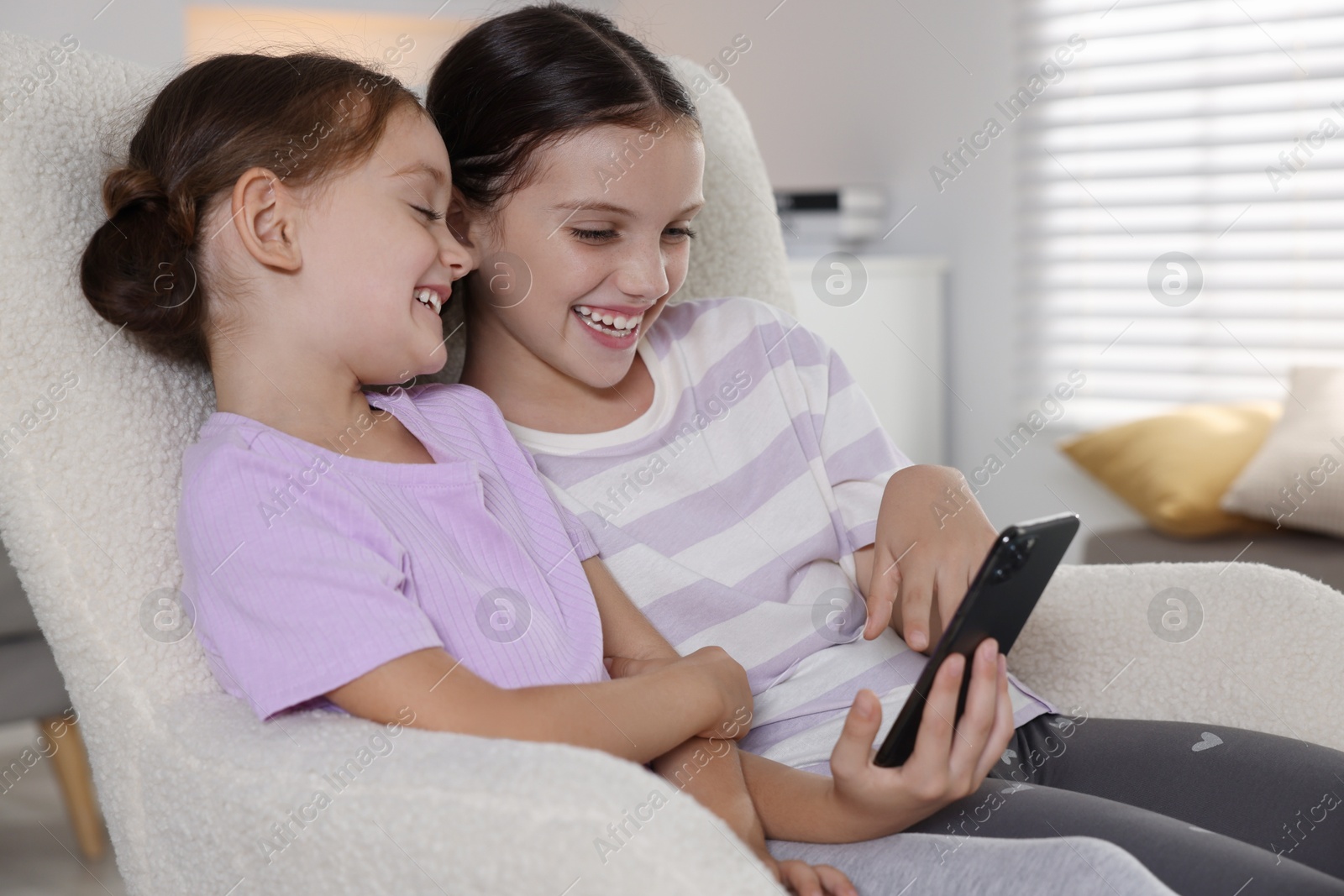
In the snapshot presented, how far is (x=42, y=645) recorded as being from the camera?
5.41 feet

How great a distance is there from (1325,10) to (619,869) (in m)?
2.13

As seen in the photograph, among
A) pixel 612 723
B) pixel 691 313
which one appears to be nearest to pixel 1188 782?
pixel 612 723

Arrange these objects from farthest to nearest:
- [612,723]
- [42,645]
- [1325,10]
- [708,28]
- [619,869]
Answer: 1. [708,28]
2. [1325,10]
3. [42,645]
4. [612,723]
5. [619,869]

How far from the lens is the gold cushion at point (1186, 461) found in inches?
75.9

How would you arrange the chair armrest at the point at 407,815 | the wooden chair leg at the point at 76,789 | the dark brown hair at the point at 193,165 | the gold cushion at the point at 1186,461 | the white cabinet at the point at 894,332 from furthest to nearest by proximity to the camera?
the white cabinet at the point at 894,332 → the gold cushion at the point at 1186,461 → the wooden chair leg at the point at 76,789 → the dark brown hair at the point at 193,165 → the chair armrest at the point at 407,815

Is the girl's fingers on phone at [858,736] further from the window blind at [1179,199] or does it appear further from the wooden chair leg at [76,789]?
the window blind at [1179,199]

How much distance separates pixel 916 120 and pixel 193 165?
6.99 ft

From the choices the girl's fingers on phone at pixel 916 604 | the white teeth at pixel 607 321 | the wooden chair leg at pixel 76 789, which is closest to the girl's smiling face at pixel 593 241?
the white teeth at pixel 607 321

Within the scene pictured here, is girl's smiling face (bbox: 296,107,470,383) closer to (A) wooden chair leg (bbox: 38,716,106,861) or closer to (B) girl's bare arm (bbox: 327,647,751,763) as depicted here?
(B) girl's bare arm (bbox: 327,647,751,763)

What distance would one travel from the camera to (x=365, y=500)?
665 millimetres

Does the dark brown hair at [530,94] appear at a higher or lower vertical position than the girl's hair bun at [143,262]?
higher

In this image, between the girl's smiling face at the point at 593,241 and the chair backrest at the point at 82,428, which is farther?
the girl's smiling face at the point at 593,241

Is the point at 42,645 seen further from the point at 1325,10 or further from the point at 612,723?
the point at 1325,10

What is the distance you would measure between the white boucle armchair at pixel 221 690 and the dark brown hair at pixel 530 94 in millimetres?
215
